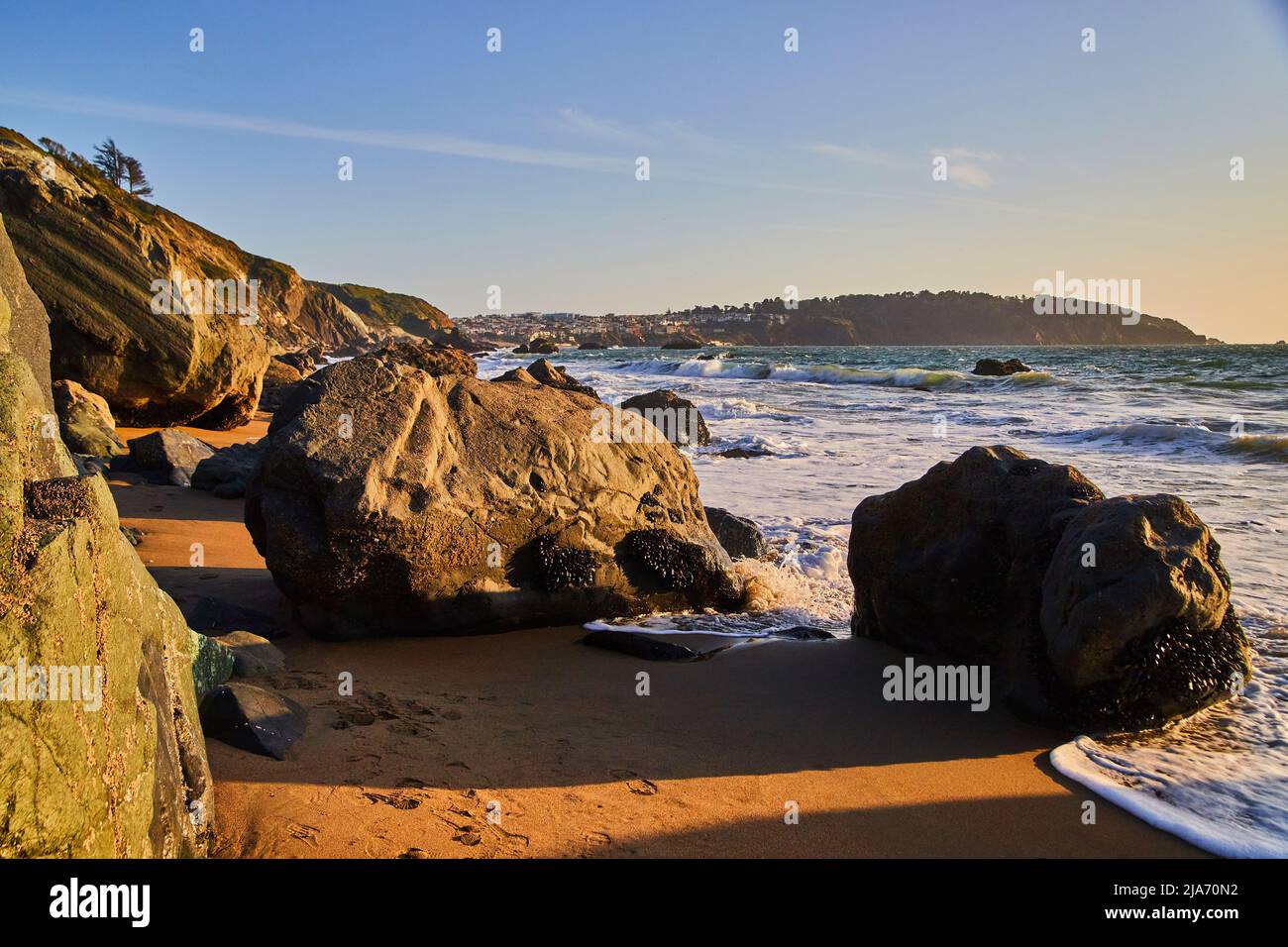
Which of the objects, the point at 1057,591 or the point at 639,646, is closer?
the point at 1057,591

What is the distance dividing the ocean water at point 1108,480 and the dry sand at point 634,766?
20.4 inches

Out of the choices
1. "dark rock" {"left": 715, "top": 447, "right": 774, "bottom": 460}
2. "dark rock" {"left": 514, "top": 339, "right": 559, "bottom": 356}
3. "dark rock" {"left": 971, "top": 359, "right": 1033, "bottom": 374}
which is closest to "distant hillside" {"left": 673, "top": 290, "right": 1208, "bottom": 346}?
"dark rock" {"left": 514, "top": 339, "right": 559, "bottom": 356}

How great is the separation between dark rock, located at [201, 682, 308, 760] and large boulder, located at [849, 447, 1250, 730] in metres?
4.22

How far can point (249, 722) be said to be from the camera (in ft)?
14.3

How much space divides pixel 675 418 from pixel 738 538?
9372 mm

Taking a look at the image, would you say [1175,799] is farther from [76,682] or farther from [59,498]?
[59,498]

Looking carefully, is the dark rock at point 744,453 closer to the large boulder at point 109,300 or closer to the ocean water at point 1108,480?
the ocean water at point 1108,480

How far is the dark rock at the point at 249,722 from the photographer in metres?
4.30

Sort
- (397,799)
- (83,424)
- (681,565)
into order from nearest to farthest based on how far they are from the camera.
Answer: (397,799) → (681,565) → (83,424)

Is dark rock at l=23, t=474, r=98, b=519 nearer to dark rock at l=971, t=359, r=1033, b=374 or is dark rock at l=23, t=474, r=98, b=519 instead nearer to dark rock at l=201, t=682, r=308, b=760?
dark rock at l=201, t=682, r=308, b=760

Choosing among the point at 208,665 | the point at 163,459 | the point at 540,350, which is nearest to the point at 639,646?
the point at 208,665

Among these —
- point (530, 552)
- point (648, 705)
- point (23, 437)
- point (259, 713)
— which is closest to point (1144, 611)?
point (648, 705)

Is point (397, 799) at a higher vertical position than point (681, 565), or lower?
lower
